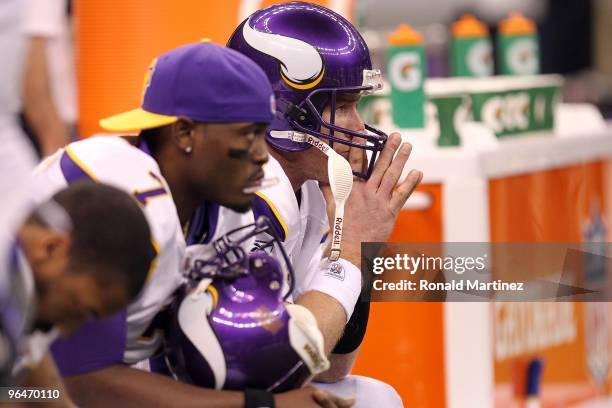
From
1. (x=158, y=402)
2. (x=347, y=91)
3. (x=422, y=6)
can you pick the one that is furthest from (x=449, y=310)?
(x=422, y=6)

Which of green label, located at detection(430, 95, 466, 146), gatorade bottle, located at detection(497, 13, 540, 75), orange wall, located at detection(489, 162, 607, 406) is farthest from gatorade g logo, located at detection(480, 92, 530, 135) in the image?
gatorade bottle, located at detection(497, 13, 540, 75)

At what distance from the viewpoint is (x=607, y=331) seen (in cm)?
608

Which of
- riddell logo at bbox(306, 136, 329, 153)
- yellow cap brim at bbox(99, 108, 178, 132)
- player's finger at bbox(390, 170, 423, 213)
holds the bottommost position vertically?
player's finger at bbox(390, 170, 423, 213)

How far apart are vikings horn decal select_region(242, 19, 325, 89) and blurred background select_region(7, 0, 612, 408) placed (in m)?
0.91

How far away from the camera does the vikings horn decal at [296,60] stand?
361 cm

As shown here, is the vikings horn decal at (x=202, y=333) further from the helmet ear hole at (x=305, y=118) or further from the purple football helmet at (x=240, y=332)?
the helmet ear hole at (x=305, y=118)

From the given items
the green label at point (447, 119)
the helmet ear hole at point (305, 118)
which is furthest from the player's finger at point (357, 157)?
the green label at point (447, 119)

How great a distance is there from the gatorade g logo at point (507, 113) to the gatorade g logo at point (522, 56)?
1058 mm

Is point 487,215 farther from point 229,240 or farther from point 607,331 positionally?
point 229,240

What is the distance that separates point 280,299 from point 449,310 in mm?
1830

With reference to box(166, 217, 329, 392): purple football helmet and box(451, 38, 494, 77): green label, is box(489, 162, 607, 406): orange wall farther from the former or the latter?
box(166, 217, 329, 392): purple football helmet

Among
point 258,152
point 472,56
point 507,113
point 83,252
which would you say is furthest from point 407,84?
point 83,252

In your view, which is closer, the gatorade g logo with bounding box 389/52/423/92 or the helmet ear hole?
the helmet ear hole

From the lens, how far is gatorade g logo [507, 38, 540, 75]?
6.96 meters
